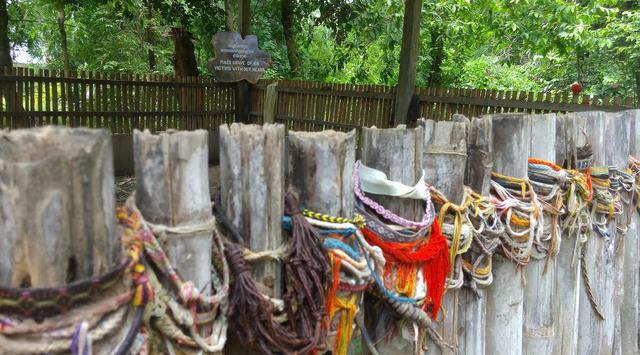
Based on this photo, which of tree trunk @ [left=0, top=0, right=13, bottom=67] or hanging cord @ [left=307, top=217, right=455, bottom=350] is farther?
tree trunk @ [left=0, top=0, right=13, bottom=67]

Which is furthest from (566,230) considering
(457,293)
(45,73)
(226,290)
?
(45,73)

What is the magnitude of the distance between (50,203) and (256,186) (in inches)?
21.3

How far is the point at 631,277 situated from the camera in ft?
11.7

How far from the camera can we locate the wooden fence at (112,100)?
779 centimetres

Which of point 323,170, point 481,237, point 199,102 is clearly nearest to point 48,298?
point 323,170

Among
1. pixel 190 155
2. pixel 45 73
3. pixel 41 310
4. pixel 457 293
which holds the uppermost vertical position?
pixel 45 73

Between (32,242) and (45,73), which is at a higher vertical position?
(45,73)

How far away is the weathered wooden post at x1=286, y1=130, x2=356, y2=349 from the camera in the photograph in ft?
5.23

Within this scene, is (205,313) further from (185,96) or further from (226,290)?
(185,96)

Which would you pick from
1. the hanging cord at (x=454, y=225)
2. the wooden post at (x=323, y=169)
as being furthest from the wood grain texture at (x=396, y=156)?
the wooden post at (x=323, y=169)

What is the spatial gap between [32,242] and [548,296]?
2.27 meters

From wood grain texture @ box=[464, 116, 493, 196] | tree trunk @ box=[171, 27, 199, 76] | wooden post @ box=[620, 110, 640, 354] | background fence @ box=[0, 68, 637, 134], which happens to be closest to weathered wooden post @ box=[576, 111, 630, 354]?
wooden post @ box=[620, 110, 640, 354]

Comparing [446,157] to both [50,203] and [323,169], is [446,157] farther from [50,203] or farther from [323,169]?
[50,203]

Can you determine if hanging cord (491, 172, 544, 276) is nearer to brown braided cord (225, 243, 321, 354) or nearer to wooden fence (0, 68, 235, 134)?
brown braided cord (225, 243, 321, 354)
